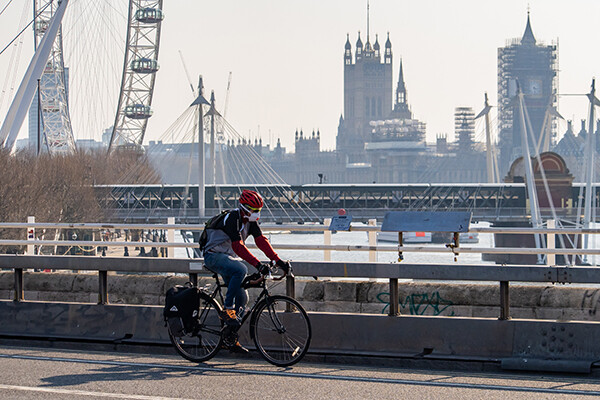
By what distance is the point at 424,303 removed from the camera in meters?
13.1

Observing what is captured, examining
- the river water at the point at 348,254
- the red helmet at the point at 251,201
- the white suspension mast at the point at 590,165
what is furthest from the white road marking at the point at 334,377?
the white suspension mast at the point at 590,165

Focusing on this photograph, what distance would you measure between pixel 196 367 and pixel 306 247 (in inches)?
224

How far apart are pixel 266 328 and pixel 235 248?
868 mm

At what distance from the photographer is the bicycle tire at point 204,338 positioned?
11.2m

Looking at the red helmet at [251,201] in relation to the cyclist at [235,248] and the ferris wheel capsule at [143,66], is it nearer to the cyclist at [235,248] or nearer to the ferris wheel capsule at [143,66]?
the cyclist at [235,248]

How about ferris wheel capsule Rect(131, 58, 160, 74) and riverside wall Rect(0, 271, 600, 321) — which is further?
ferris wheel capsule Rect(131, 58, 160, 74)

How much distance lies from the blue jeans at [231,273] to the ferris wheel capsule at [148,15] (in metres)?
118

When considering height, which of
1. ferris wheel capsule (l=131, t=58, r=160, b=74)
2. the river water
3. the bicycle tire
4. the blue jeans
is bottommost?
the river water

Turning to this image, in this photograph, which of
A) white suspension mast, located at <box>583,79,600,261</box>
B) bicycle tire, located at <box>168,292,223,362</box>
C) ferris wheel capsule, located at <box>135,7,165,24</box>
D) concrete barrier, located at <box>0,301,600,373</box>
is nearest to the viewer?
concrete barrier, located at <box>0,301,600,373</box>

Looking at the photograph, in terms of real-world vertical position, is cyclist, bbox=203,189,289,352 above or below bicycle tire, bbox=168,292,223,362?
above

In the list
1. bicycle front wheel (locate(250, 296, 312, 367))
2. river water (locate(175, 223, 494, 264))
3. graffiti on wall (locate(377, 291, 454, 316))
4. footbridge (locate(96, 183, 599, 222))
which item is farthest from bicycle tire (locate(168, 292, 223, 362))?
footbridge (locate(96, 183, 599, 222))

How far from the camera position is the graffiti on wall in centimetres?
1310

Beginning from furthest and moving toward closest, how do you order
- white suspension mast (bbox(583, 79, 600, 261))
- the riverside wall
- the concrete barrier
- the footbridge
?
1. the footbridge
2. white suspension mast (bbox(583, 79, 600, 261))
3. the riverside wall
4. the concrete barrier

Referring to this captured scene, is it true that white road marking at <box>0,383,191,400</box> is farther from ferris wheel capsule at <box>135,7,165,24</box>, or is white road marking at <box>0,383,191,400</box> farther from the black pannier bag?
ferris wheel capsule at <box>135,7,165,24</box>
